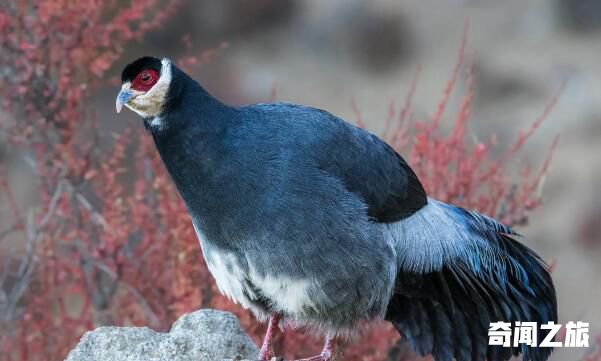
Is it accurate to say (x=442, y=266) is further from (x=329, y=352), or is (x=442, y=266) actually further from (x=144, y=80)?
(x=144, y=80)

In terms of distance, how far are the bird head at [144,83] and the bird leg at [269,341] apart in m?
1.03

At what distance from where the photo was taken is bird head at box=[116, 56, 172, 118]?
3.65 meters

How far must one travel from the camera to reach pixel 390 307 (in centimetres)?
424

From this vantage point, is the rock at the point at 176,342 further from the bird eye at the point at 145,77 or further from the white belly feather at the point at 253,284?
the bird eye at the point at 145,77

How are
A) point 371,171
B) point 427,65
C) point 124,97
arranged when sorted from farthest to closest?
1. point 427,65
2. point 371,171
3. point 124,97

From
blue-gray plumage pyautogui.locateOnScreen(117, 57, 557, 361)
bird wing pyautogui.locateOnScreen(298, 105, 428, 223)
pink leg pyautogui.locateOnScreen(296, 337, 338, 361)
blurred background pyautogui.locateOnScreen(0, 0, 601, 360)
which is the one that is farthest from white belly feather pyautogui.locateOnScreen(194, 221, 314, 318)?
blurred background pyautogui.locateOnScreen(0, 0, 601, 360)

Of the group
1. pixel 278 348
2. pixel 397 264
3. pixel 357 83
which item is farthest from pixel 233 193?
pixel 357 83

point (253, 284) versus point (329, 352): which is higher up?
point (253, 284)

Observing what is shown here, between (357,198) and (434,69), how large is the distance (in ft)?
31.4

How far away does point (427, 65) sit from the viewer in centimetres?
1330

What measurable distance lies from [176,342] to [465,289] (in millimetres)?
1234

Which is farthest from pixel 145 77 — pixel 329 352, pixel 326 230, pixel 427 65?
pixel 427 65

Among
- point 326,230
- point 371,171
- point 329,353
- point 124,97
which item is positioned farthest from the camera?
point 329,353

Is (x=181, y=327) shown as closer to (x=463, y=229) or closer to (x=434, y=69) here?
(x=463, y=229)
